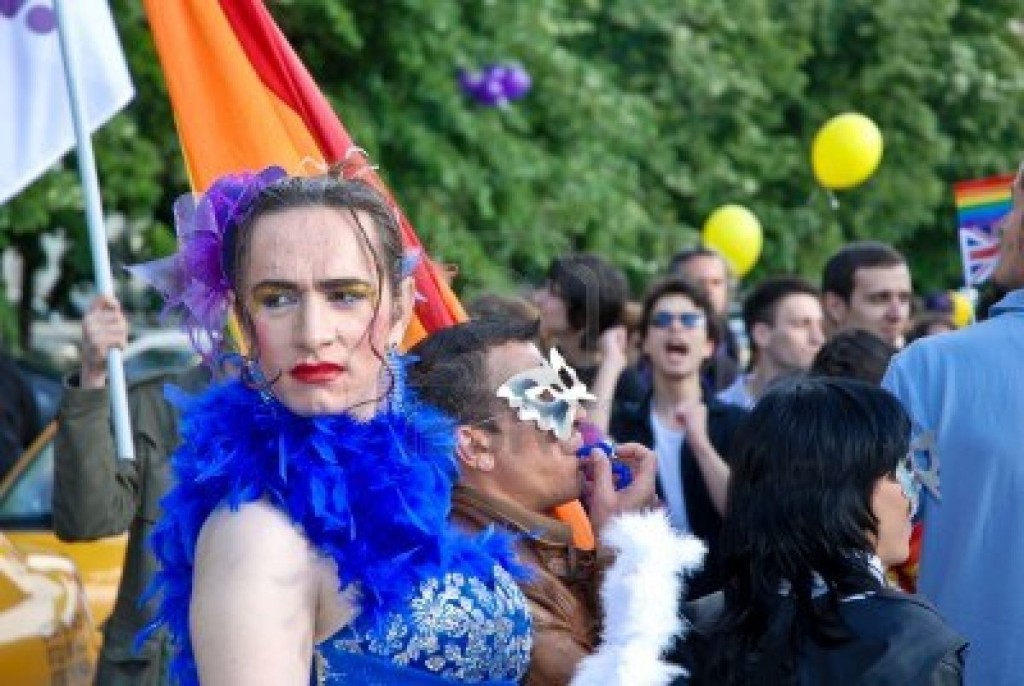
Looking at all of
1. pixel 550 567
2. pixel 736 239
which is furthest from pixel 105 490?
pixel 736 239

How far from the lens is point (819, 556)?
3496mm

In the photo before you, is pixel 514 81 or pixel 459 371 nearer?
pixel 459 371

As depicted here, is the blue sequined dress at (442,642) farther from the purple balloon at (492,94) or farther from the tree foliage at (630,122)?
the purple balloon at (492,94)

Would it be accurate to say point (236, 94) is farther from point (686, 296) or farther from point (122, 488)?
point (686, 296)

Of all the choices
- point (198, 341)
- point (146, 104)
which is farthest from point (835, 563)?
point (146, 104)

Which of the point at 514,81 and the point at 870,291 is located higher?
the point at 514,81

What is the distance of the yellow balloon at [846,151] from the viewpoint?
37.7ft

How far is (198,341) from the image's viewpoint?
3.51m

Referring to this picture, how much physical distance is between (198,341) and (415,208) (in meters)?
8.81

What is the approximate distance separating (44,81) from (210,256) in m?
3.70

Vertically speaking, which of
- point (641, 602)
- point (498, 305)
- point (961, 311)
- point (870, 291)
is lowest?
point (961, 311)

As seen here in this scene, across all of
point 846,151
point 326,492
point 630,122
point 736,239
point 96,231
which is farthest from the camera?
point 630,122

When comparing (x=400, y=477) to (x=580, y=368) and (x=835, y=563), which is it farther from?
(x=580, y=368)

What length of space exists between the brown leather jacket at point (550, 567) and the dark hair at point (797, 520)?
0.26 m
